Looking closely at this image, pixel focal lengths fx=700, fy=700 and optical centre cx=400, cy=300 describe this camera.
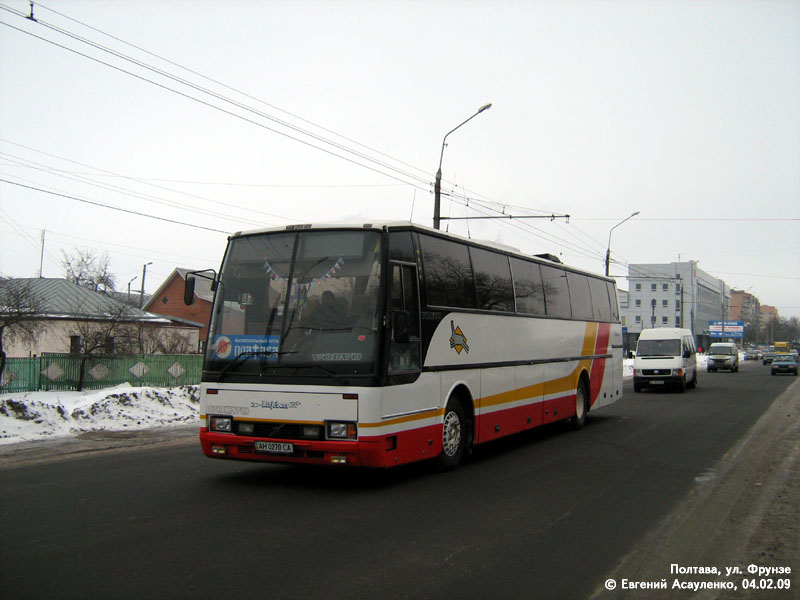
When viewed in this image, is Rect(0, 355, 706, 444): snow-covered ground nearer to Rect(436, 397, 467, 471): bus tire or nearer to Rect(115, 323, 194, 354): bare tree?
Rect(436, 397, 467, 471): bus tire

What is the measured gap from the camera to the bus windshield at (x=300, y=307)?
8.21 metres

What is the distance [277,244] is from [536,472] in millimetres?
4866

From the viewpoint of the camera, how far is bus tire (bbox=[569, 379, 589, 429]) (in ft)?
51.1

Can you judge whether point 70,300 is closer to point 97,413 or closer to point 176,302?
point 176,302

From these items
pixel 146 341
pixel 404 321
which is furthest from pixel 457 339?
pixel 146 341

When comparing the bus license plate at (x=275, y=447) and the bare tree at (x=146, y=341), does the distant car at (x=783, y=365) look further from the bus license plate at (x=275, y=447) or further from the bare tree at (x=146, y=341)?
the bus license plate at (x=275, y=447)

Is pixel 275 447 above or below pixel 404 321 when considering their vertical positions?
below

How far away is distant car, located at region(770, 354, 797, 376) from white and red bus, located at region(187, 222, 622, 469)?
4439 centimetres

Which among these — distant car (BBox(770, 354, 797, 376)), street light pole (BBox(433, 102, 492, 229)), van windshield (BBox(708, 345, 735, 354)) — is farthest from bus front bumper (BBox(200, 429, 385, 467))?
van windshield (BBox(708, 345, 735, 354))

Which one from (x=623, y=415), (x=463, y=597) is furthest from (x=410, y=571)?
(x=623, y=415)

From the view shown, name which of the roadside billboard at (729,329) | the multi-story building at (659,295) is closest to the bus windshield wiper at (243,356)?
the multi-story building at (659,295)

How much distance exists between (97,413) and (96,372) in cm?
795

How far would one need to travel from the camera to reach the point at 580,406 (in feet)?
52.3

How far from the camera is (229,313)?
8844 millimetres
